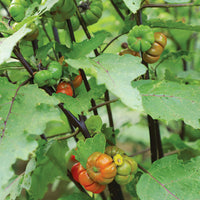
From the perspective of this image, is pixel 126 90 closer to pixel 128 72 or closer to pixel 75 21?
pixel 128 72

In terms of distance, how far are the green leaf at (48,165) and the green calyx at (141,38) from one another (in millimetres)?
332

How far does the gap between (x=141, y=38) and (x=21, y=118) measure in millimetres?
347

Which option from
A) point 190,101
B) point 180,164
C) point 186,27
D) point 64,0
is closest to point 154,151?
point 180,164

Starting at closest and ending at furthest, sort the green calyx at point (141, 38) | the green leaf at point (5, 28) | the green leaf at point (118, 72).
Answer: the green leaf at point (118, 72) → the green leaf at point (5, 28) → the green calyx at point (141, 38)

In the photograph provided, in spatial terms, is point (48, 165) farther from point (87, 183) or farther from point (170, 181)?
point (170, 181)

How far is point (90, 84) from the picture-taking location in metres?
0.71

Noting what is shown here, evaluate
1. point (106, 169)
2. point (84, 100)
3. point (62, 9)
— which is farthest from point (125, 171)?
point (62, 9)

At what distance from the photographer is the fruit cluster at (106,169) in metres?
0.56

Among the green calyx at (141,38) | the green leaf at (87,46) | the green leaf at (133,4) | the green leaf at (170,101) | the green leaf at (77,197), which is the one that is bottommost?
the green leaf at (77,197)

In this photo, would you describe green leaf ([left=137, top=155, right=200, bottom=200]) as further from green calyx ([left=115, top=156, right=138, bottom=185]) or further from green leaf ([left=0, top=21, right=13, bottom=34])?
green leaf ([left=0, top=21, right=13, bottom=34])

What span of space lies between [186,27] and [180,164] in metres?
0.35

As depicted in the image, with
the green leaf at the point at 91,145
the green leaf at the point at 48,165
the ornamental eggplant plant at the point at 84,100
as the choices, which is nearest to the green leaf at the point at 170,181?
the ornamental eggplant plant at the point at 84,100

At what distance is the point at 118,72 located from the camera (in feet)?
1.53

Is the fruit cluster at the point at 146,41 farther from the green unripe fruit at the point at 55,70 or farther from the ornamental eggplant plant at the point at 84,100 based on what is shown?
the green unripe fruit at the point at 55,70
